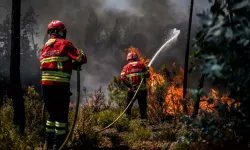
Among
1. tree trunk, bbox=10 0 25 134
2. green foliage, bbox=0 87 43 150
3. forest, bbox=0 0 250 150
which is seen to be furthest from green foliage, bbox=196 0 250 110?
tree trunk, bbox=10 0 25 134

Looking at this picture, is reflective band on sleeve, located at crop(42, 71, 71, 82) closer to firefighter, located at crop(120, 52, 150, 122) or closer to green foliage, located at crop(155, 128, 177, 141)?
green foliage, located at crop(155, 128, 177, 141)

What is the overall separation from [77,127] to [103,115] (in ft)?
11.1

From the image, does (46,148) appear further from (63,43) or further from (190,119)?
(190,119)

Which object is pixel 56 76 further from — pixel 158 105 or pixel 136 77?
pixel 158 105

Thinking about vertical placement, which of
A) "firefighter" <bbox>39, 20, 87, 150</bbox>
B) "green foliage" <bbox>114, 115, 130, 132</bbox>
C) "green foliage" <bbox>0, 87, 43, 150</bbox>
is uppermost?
"firefighter" <bbox>39, 20, 87, 150</bbox>

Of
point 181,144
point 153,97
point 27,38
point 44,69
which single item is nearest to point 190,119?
point 181,144

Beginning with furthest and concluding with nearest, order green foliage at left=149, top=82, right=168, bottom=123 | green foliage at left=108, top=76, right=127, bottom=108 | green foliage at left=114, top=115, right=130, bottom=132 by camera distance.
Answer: green foliage at left=108, top=76, right=127, bottom=108 → green foliage at left=149, top=82, right=168, bottom=123 → green foliage at left=114, top=115, right=130, bottom=132

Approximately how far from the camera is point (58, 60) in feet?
15.4

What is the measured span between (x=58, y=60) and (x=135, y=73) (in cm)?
410

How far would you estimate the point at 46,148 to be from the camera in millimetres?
4426

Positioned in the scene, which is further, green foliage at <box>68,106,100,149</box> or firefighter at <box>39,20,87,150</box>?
green foliage at <box>68,106,100,149</box>

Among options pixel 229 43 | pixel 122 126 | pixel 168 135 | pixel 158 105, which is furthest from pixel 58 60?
pixel 158 105

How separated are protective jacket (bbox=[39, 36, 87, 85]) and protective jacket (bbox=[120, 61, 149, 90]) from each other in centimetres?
380

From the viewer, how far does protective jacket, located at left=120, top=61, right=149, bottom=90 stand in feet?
27.6
